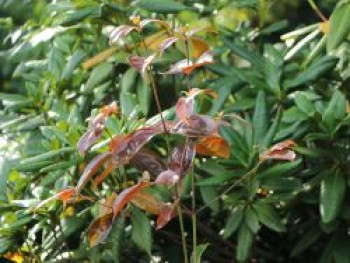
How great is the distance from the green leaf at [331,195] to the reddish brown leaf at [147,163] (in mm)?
505

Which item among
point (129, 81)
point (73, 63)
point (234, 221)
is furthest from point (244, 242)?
point (73, 63)

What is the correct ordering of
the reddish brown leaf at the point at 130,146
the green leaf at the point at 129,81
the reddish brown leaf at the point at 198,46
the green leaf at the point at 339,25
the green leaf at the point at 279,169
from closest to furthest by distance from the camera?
the reddish brown leaf at the point at 130,146 < the green leaf at the point at 279,169 < the green leaf at the point at 339,25 < the reddish brown leaf at the point at 198,46 < the green leaf at the point at 129,81

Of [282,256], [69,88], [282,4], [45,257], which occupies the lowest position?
[282,4]

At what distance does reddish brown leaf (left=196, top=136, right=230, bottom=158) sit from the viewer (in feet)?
7.80

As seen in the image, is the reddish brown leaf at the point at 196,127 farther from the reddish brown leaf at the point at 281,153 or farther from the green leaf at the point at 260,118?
the green leaf at the point at 260,118

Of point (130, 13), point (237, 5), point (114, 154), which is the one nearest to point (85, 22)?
point (130, 13)

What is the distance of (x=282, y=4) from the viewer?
8.52 metres

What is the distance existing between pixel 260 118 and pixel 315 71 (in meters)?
0.24

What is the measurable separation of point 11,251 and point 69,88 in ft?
2.38

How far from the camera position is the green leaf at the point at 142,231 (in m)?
2.55

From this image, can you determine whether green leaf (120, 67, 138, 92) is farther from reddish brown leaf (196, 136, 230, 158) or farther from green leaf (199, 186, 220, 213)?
reddish brown leaf (196, 136, 230, 158)

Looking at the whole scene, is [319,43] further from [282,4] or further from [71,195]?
[282,4]

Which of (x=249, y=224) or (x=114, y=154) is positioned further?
(x=249, y=224)

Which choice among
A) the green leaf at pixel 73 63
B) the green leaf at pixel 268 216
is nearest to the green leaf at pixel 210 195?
the green leaf at pixel 268 216
